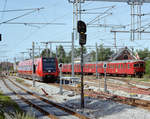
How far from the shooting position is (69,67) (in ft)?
167

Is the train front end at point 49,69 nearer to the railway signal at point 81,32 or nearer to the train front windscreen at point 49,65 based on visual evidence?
the train front windscreen at point 49,65

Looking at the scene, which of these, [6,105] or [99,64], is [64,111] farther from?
[99,64]

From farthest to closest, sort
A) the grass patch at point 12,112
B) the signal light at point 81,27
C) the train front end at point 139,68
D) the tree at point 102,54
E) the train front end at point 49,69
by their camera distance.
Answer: the tree at point 102,54 → the train front end at point 139,68 → the train front end at point 49,69 → the signal light at point 81,27 → the grass patch at point 12,112

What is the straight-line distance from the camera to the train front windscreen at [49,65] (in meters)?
26.4

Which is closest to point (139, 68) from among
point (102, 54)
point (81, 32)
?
point (81, 32)

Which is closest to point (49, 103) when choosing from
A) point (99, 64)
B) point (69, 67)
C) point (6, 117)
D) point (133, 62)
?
point (6, 117)

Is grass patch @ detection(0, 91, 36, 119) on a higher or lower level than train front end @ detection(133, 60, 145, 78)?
lower

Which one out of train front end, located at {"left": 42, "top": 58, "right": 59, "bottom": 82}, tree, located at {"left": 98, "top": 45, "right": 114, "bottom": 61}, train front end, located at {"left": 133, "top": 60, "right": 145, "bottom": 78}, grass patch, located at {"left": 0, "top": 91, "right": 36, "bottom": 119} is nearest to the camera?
grass patch, located at {"left": 0, "top": 91, "right": 36, "bottom": 119}

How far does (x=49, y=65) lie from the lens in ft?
87.2

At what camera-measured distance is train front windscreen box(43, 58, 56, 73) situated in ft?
86.5

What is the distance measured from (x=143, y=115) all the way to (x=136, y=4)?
403 inches

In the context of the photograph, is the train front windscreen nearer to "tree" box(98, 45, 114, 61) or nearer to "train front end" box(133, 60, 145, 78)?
"train front end" box(133, 60, 145, 78)

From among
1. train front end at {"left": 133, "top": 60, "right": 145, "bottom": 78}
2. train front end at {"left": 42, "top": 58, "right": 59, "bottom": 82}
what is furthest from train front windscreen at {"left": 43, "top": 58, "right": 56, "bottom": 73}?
train front end at {"left": 133, "top": 60, "right": 145, "bottom": 78}

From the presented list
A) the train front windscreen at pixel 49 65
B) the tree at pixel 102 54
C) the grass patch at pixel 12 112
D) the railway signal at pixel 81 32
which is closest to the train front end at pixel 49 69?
the train front windscreen at pixel 49 65
